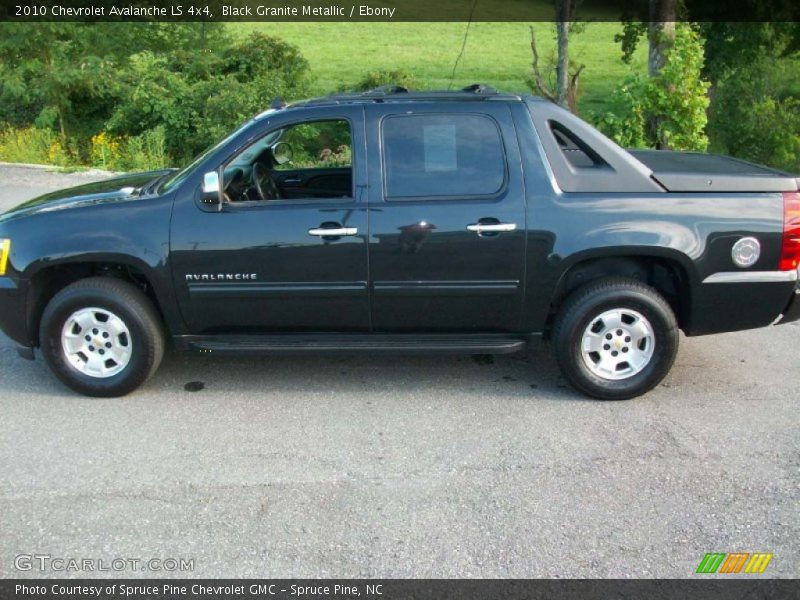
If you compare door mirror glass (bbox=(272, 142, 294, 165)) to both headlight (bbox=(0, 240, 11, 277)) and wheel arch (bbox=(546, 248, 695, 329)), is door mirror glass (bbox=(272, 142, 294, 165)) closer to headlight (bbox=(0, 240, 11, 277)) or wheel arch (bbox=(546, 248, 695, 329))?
headlight (bbox=(0, 240, 11, 277))

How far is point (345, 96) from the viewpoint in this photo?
17.1 ft

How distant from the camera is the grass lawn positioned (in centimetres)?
2319

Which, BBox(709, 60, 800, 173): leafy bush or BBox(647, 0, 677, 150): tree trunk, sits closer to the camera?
BBox(647, 0, 677, 150): tree trunk

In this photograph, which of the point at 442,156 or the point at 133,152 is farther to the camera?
the point at 133,152

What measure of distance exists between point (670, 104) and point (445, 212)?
20.6ft

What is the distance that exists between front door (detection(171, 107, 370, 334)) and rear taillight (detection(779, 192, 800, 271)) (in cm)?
→ 251

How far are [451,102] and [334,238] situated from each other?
3.63 feet

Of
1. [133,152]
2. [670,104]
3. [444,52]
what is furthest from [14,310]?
[444,52]

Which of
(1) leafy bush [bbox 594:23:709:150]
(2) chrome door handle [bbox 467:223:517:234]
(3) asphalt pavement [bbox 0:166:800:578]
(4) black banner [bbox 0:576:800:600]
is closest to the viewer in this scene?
(4) black banner [bbox 0:576:800:600]

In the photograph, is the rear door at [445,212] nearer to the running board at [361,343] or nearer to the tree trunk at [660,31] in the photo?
the running board at [361,343]

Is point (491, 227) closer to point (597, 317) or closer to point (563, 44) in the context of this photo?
point (597, 317)

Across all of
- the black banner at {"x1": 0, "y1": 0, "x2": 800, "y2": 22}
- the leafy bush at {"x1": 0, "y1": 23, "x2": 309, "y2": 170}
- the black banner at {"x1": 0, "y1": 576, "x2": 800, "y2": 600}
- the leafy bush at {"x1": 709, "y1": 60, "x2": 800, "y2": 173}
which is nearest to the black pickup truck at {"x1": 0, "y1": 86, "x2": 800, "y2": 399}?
the black banner at {"x1": 0, "y1": 576, "x2": 800, "y2": 600}

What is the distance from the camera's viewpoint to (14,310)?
5070 millimetres

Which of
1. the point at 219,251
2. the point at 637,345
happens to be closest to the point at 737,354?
the point at 637,345
